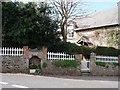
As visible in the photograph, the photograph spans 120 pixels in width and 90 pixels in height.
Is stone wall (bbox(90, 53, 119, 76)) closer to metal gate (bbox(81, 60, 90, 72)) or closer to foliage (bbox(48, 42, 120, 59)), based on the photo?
metal gate (bbox(81, 60, 90, 72))

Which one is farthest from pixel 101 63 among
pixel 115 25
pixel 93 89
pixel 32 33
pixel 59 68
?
pixel 115 25

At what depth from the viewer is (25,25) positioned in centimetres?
2583

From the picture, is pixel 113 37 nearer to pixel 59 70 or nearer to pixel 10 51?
pixel 59 70

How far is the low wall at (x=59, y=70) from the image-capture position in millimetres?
23980

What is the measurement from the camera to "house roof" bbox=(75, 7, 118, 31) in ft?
142

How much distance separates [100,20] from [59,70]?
23.5 m

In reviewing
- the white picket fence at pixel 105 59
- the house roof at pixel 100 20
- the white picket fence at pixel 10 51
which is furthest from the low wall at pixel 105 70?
the house roof at pixel 100 20

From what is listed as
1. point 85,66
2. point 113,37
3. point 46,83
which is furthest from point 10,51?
point 113,37

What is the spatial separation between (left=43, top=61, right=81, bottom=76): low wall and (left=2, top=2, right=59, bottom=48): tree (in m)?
3.44

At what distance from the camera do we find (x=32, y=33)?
2631cm

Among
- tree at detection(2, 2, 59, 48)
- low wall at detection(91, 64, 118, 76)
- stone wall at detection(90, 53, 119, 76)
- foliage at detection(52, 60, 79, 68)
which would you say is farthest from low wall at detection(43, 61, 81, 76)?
tree at detection(2, 2, 59, 48)

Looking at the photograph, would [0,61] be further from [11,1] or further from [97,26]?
[97,26]

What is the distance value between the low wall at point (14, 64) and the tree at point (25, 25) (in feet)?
9.24

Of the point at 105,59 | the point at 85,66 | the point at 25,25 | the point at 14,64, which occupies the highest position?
the point at 25,25
